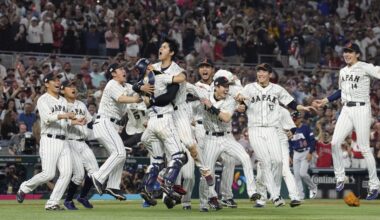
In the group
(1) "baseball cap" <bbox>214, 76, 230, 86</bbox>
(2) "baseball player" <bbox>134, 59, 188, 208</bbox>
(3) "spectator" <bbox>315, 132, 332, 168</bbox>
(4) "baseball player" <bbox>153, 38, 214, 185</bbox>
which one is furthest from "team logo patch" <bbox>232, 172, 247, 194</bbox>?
(2) "baseball player" <bbox>134, 59, 188, 208</bbox>

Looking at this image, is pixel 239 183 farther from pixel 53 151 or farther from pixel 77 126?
pixel 53 151

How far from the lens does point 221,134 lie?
18266 millimetres

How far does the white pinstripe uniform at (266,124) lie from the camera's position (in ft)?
59.6

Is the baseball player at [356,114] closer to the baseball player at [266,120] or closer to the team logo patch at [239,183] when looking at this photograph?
the baseball player at [266,120]

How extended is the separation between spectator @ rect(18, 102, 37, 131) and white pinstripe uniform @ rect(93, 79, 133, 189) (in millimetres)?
6677

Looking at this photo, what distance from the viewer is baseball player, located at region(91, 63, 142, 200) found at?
17922 millimetres

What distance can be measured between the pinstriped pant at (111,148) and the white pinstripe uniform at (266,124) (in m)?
2.39

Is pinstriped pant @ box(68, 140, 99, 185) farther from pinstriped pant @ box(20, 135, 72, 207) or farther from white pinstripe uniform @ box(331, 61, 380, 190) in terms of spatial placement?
white pinstripe uniform @ box(331, 61, 380, 190)

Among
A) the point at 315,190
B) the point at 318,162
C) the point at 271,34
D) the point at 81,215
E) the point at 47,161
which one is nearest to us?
the point at 81,215

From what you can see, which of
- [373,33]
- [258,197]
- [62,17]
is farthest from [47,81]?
[373,33]

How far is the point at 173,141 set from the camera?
16500 millimetres

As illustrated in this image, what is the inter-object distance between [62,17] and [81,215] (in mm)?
14067

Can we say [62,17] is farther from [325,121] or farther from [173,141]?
[173,141]

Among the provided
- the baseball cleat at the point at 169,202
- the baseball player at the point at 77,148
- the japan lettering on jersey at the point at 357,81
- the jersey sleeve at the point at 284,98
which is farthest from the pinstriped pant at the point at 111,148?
the japan lettering on jersey at the point at 357,81
